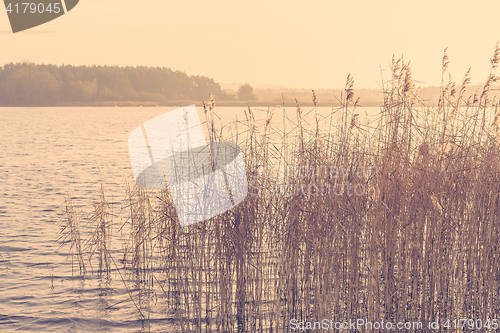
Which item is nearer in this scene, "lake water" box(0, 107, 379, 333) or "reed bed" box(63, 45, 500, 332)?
"reed bed" box(63, 45, 500, 332)

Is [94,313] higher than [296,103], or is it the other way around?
[296,103]

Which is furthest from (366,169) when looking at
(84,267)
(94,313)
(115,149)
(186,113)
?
(115,149)

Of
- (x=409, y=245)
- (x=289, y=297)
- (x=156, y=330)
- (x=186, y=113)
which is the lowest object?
(x=156, y=330)

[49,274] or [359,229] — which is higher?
[359,229]

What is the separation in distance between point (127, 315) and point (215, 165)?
2.54 meters

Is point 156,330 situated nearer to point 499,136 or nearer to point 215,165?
point 215,165

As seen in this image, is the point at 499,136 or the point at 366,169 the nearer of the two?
the point at 366,169

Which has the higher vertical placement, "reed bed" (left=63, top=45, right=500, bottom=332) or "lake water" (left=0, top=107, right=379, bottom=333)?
"reed bed" (left=63, top=45, right=500, bottom=332)

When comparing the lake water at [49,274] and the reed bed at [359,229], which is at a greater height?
the reed bed at [359,229]

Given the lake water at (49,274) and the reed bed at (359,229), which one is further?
the lake water at (49,274)

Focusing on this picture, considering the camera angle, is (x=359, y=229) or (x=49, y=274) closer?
(x=359, y=229)

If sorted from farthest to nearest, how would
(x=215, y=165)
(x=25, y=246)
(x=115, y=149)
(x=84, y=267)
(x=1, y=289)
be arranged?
(x=115, y=149), (x=25, y=246), (x=84, y=267), (x=1, y=289), (x=215, y=165)

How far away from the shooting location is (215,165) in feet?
15.6

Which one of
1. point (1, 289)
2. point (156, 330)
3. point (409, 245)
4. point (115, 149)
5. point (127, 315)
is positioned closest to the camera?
point (409, 245)
